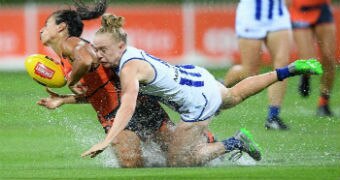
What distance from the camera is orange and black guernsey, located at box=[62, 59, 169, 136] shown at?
1131 centimetres

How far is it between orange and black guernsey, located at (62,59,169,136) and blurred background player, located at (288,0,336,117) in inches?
158

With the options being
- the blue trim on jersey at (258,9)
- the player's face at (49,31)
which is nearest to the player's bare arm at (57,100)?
the player's face at (49,31)

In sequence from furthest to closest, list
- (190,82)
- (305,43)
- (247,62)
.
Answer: (305,43) < (247,62) < (190,82)

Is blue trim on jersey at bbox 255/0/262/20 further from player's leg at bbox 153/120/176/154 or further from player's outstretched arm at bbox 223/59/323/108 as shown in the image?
player's leg at bbox 153/120/176/154

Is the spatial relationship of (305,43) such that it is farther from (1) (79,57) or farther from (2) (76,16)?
(1) (79,57)

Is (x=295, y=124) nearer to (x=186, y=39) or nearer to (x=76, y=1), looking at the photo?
(x=76, y=1)

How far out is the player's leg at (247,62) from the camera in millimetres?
14062

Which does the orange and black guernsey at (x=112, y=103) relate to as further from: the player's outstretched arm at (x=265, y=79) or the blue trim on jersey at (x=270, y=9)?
the blue trim on jersey at (x=270, y=9)

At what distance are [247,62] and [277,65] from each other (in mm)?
353

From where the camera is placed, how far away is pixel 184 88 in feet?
36.4

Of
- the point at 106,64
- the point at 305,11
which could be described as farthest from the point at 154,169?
the point at 305,11

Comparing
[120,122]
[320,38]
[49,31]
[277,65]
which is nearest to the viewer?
[120,122]

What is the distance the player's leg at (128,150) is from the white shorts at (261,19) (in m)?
3.36

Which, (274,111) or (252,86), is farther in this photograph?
(274,111)
